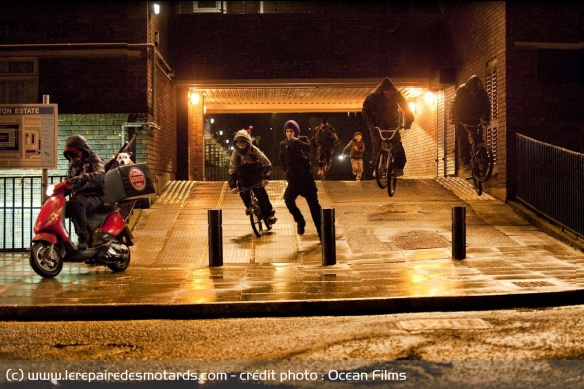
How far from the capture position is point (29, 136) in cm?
1034

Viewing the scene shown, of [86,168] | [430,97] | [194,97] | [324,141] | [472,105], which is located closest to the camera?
[86,168]

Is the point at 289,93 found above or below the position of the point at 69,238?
above

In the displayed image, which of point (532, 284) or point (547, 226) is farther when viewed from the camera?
point (547, 226)

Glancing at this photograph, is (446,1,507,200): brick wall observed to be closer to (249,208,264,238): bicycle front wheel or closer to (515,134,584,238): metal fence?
(515,134,584,238): metal fence

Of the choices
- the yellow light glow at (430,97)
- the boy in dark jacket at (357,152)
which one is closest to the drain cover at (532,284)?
the boy in dark jacket at (357,152)

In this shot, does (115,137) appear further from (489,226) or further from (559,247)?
(559,247)

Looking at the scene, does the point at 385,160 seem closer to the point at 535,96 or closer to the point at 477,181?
the point at 477,181

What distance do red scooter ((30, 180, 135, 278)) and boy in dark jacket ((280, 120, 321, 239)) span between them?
300 cm

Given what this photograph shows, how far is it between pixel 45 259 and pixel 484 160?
8215 millimetres

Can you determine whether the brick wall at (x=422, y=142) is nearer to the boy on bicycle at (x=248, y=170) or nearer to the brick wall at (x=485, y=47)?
the brick wall at (x=485, y=47)

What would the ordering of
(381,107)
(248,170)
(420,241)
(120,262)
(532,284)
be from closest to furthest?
(532,284) → (120,262) → (420,241) → (248,170) → (381,107)

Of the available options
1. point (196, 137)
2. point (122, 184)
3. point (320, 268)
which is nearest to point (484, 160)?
point (320, 268)

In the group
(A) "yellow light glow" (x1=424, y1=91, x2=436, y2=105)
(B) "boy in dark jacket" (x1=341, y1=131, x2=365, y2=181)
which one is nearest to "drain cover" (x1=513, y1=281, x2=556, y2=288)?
(B) "boy in dark jacket" (x1=341, y1=131, x2=365, y2=181)

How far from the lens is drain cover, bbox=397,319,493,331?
527 cm
